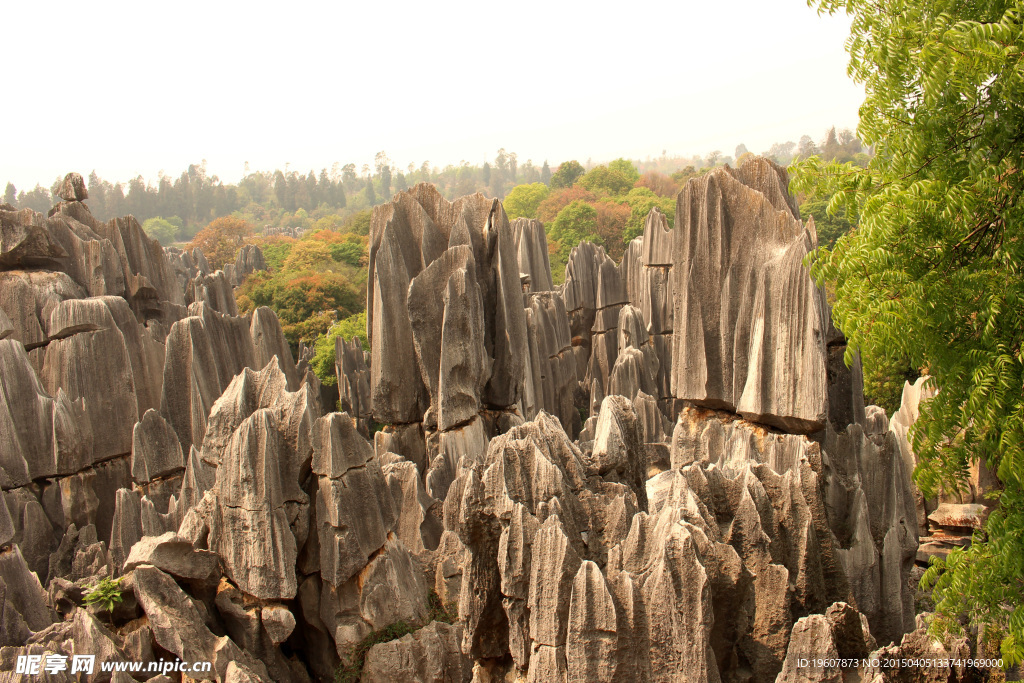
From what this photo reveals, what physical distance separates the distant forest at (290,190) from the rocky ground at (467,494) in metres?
51.7

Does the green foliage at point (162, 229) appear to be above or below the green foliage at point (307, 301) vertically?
above

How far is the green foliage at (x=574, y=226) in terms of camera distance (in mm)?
48469

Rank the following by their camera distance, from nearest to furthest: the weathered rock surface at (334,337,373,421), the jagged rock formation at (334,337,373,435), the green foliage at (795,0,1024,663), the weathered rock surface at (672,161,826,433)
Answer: the green foliage at (795,0,1024,663), the weathered rock surface at (672,161,826,433), the jagged rock formation at (334,337,373,435), the weathered rock surface at (334,337,373,421)

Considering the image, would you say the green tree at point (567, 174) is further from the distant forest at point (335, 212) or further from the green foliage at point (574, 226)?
the green foliage at point (574, 226)

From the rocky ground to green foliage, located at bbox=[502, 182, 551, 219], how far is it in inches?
2146

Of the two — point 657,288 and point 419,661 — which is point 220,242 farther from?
point 419,661

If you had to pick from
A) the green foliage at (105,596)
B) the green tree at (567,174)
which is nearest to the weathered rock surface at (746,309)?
the green foliage at (105,596)

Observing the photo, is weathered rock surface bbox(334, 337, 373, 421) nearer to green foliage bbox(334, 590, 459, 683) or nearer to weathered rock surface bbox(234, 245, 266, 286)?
green foliage bbox(334, 590, 459, 683)

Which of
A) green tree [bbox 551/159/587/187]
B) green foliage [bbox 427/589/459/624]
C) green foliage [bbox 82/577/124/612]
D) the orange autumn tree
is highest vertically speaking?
green tree [bbox 551/159/587/187]

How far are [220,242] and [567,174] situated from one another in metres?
36.9

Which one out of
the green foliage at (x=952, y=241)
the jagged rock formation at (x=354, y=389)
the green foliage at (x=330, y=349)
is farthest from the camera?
the green foliage at (x=330, y=349)

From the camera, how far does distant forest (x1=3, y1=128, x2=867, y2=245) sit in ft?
305

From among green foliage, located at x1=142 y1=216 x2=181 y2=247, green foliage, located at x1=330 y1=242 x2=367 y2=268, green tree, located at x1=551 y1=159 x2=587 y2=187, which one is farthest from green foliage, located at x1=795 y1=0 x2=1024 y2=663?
green foliage, located at x1=142 y1=216 x2=181 y2=247

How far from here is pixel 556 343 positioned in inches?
915
